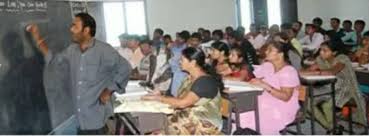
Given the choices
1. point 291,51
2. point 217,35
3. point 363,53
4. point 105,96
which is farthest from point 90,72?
point 363,53

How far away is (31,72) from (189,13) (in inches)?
31.9

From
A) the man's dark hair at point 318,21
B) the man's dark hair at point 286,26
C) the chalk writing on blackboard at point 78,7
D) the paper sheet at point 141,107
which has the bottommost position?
the paper sheet at point 141,107

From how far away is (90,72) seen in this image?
8.70ft

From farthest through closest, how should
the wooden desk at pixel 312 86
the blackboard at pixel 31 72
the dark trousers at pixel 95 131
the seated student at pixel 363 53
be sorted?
the wooden desk at pixel 312 86, the seated student at pixel 363 53, the dark trousers at pixel 95 131, the blackboard at pixel 31 72

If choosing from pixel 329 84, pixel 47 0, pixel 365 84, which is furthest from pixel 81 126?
pixel 365 84

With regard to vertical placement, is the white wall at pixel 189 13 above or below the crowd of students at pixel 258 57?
above

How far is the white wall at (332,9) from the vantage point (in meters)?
2.65

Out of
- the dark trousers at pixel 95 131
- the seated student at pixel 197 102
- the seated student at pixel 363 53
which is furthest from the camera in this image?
the seated student at pixel 363 53

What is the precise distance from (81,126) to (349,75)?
149 cm

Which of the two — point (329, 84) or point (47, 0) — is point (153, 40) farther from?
point (329, 84)

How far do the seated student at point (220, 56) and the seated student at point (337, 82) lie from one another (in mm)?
411

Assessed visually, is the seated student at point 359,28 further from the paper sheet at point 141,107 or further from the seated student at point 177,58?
the paper sheet at point 141,107

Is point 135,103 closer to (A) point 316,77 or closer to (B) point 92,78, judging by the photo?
(B) point 92,78

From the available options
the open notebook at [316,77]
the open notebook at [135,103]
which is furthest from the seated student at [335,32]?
the open notebook at [135,103]
